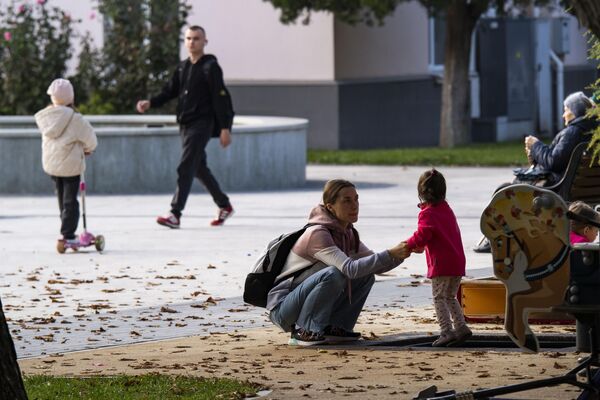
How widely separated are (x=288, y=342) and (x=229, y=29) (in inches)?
886

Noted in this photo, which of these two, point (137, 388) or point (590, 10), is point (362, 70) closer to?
point (137, 388)

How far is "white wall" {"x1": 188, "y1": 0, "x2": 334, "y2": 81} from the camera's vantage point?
99.9 ft


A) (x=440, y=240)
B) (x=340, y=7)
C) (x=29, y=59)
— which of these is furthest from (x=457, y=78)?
(x=440, y=240)

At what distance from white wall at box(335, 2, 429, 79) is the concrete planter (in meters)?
10.0

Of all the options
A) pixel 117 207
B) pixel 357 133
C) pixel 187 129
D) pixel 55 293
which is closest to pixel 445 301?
pixel 55 293

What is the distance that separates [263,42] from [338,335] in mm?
22152

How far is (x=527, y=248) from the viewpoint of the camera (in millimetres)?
6848

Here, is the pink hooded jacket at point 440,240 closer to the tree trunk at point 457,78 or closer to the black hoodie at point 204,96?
the black hoodie at point 204,96

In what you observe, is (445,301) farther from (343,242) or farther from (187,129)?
(187,129)

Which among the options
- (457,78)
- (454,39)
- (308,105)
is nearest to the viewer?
(454,39)

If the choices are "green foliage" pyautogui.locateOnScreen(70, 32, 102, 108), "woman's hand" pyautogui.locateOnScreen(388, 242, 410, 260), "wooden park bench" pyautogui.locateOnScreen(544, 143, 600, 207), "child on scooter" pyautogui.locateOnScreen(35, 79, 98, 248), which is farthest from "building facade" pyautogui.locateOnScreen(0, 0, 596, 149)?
"woman's hand" pyautogui.locateOnScreen(388, 242, 410, 260)

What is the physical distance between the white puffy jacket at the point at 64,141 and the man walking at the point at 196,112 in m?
→ 1.88

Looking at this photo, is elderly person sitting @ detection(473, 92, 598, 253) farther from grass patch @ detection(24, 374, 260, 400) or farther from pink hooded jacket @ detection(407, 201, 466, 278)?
grass patch @ detection(24, 374, 260, 400)

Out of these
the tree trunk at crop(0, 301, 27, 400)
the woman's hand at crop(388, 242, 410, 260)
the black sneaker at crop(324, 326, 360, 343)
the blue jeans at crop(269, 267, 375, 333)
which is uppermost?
the woman's hand at crop(388, 242, 410, 260)
